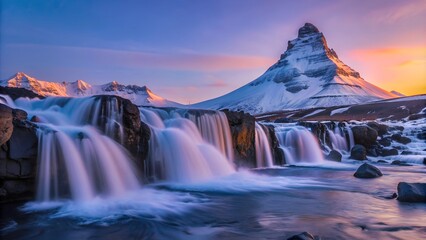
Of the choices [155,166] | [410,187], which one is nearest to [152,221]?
[155,166]

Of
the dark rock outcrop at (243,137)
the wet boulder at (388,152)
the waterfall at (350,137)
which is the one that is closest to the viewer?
the dark rock outcrop at (243,137)

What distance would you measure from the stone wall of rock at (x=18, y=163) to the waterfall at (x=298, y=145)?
16171 millimetres

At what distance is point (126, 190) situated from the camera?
11133 mm

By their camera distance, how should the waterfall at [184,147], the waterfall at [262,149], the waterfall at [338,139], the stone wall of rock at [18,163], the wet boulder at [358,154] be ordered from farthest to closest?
the waterfall at [338,139] < the wet boulder at [358,154] < the waterfall at [262,149] < the waterfall at [184,147] < the stone wall of rock at [18,163]

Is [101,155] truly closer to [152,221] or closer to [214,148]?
[152,221]

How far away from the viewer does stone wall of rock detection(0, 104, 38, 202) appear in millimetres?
9195

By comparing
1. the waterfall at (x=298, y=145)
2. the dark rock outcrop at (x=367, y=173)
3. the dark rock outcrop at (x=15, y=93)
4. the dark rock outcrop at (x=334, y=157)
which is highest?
the dark rock outcrop at (x=15, y=93)

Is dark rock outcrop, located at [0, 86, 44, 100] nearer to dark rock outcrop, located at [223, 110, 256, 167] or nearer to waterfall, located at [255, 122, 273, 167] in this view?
dark rock outcrop, located at [223, 110, 256, 167]

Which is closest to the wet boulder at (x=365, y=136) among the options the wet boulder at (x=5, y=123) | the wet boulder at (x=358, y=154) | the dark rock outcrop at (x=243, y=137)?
the wet boulder at (x=358, y=154)

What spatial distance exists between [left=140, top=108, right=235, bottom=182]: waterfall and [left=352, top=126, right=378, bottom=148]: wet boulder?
52.1 feet

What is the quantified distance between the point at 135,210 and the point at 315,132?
20.5 meters

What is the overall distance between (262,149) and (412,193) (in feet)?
37.0

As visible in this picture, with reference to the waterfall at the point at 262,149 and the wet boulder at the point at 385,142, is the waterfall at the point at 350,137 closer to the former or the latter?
the wet boulder at the point at 385,142

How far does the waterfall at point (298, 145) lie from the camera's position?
2338 cm
